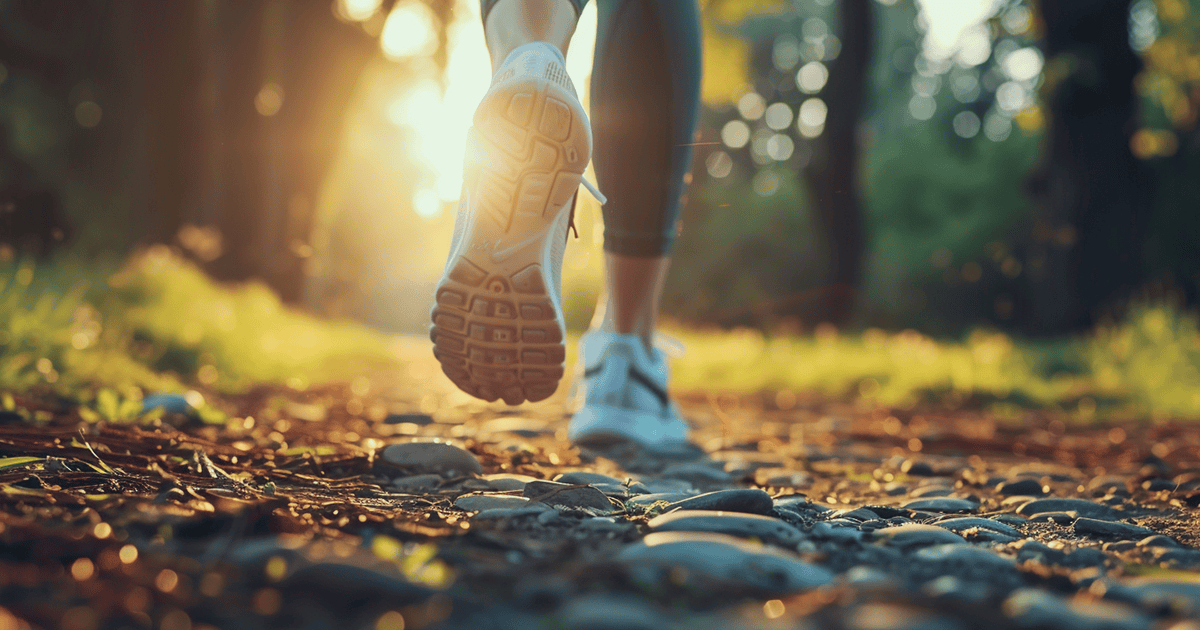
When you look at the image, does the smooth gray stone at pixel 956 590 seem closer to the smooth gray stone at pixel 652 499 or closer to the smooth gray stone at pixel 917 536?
the smooth gray stone at pixel 917 536

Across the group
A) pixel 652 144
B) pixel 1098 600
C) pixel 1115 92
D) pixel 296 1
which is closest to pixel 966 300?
pixel 1115 92

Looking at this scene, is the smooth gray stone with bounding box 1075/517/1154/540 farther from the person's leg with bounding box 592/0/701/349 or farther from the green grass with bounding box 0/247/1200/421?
the green grass with bounding box 0/247/1200/421

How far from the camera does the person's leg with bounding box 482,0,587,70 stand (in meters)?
1.69

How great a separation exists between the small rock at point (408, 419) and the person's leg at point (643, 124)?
0.78 meters

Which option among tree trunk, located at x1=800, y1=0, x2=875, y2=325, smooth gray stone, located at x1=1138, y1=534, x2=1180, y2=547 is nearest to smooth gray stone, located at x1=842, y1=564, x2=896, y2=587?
smooth gray stone, located at x1=1138, y1=534, x2=1180, y2=547

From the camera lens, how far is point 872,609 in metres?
0.69

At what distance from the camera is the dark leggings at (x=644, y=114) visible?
2041 mm

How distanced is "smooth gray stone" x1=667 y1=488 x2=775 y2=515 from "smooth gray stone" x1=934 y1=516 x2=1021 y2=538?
26 cm

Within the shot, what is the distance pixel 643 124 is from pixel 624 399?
0.71 metres

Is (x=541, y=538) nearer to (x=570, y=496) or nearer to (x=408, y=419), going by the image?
(x=570, y=496)

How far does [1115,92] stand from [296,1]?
22.8 feet

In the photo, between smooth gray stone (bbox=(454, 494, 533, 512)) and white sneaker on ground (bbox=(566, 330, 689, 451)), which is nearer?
smooth gray stone (bbox=(454, 494, 533, 512))

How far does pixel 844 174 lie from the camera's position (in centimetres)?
1010

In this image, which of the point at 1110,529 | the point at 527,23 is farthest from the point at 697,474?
the point at 527,23
